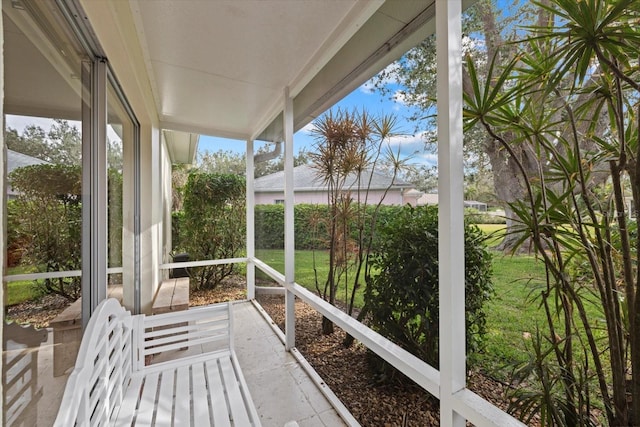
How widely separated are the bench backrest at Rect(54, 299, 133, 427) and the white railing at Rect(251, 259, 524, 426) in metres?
1.28

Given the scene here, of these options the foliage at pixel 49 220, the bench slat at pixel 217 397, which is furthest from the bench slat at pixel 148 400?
the foliage at pixel 49 220

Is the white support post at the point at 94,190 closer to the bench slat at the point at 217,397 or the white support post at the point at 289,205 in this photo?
the bench slat at the point at 217,397

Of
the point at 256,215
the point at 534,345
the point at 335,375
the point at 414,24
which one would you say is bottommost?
the point at 335,375

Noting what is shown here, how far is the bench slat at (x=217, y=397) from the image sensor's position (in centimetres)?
135

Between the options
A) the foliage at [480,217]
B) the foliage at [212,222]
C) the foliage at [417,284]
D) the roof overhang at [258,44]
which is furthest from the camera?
the foliage at [212,222]

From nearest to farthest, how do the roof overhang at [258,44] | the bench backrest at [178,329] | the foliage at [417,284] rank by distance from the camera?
the foliage at [417,284] → the roof overhang at [258,44] → the bench backrest at [178,329]

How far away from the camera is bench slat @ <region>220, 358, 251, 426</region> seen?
4.39ft

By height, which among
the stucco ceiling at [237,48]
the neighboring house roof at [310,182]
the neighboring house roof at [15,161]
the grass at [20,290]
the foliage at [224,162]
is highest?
the stucco ceiling at [237,48]

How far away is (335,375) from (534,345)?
1.58m

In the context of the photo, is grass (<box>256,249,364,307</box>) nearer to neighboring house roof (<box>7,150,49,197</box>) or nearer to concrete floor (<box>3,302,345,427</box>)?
concrete floor (<box>3,302,345,427</box>)

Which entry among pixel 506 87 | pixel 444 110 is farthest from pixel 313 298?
pixel 506 87

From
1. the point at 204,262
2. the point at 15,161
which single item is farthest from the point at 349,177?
the point at 204,262

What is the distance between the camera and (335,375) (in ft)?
7.30

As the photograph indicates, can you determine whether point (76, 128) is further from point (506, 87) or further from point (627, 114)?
point (627, 114)
